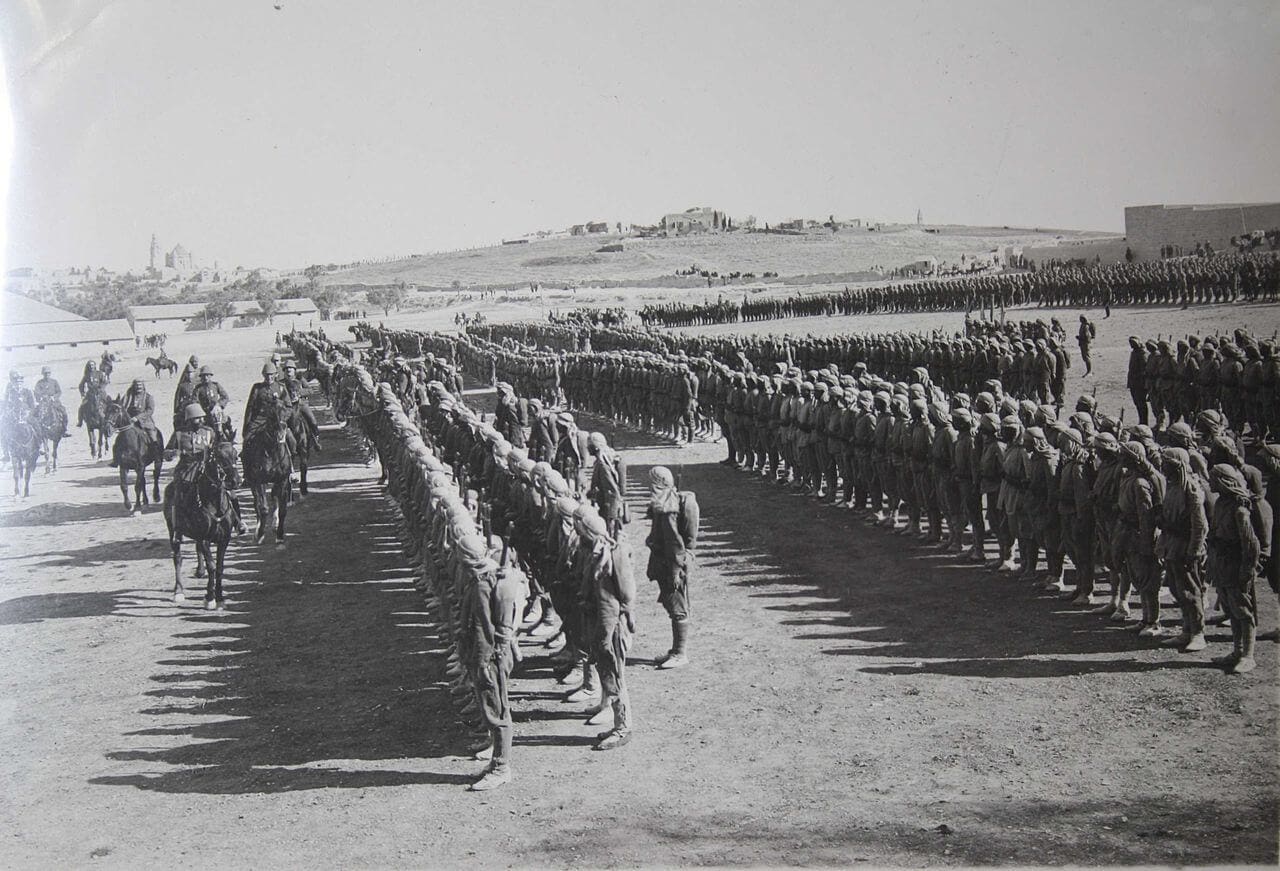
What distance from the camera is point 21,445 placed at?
1909cm

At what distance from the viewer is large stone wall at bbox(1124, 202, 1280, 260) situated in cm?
5034

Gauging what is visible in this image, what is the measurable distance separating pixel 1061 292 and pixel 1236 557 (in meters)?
37.7

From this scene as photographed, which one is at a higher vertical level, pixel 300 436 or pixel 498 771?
pixel 300 436

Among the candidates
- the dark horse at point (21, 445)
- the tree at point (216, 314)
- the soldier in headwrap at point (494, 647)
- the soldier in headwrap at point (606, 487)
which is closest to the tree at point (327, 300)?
the tree at point (216, 314)

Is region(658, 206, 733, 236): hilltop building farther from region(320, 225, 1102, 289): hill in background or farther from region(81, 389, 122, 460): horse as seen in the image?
region(81, 389, 122, 460): horse

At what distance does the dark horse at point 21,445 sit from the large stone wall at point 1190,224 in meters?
45.7

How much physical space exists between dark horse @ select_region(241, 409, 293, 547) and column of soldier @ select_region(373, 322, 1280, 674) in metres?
7.28

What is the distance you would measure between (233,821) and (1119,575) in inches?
290

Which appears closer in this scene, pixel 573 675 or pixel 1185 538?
pixel 1185 538

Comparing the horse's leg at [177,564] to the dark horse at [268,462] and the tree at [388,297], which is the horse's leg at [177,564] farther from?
the tree at [388,297]

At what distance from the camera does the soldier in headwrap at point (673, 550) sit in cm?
928

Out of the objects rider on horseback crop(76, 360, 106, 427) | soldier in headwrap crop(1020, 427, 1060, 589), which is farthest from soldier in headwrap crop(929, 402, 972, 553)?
rider on horseback crop(76, 360, 106, 427)

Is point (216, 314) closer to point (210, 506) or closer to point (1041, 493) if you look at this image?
point (210, 506)

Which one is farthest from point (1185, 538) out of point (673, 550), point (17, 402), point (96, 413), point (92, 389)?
point (96, 413)
